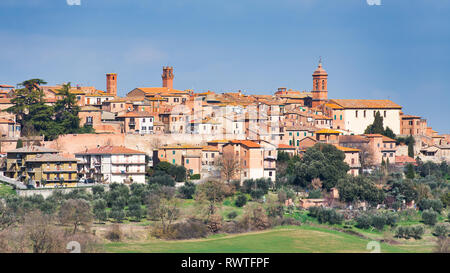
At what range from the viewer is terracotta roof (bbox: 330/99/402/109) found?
6162 cm

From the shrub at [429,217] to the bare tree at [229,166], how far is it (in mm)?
10426

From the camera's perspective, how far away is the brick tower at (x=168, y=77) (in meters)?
71.0

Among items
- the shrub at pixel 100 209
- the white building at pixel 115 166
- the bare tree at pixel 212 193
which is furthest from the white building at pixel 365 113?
the shrub at pixel 100 209

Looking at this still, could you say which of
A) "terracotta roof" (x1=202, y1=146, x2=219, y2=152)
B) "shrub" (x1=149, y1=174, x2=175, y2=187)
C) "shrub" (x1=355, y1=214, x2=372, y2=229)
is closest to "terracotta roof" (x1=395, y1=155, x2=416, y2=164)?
"terracotta roof" (x1=202, y1=146, x2=219, y2=152)

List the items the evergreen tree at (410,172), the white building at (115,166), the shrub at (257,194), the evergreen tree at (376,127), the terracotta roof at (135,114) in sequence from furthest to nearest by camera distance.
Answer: the evergreen tree at (376,127)
the terracotta roof at (135,114)
the evergreen tree at (410,172)
the white building at (115,166)
the shrub at (257,194)

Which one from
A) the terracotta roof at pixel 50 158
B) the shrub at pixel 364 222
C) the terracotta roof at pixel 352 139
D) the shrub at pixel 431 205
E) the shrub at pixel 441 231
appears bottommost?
the shrub at pixel 441 231

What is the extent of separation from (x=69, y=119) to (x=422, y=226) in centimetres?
2246

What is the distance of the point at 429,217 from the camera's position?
3991cm

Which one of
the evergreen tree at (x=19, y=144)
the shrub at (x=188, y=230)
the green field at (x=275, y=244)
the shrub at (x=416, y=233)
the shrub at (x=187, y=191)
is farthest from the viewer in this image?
the evergreen tree at (x=19, y=144)

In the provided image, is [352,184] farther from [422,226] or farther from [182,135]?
[182,135]

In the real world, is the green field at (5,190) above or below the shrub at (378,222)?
above

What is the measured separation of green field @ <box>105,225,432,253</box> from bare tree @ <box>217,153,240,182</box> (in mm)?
8546

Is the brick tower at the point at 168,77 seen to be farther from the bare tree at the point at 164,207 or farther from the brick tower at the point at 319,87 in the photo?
the bare tree at the point at 164,207
